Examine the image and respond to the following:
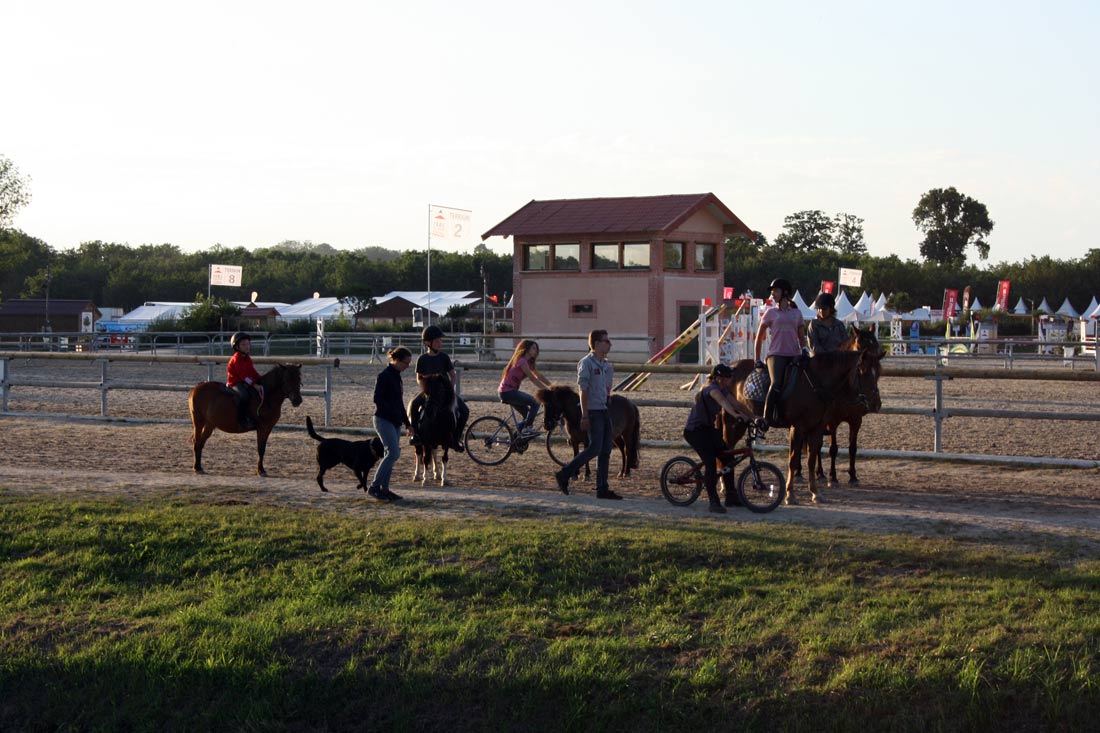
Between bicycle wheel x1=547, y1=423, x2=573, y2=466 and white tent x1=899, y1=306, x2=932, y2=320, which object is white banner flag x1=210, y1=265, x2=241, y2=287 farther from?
bicycle wheel x1=547, y1=423, x2=573, y2=466

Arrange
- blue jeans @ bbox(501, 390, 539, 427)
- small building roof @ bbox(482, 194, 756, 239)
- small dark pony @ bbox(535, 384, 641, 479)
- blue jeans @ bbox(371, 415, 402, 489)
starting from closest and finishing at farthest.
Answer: blue jeans @ bbox(371, 415, 402, 489) < small dark pony @ bbox(535, 384, 641, 479) < blue jeans @ bbox(501, 390, 539, 427) < small building roof @ bbox(482, 194, 756, 239)

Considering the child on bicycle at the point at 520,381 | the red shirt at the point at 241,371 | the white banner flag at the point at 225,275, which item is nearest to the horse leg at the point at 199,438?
the red shirt at the point at 241,371

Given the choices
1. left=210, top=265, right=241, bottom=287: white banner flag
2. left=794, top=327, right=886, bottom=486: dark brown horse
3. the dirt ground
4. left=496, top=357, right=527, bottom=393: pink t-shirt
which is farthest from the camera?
left=210, top=265, right=241, bottom=287: white banner flag

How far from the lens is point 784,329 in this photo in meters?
10.7

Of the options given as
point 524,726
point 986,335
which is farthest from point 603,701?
point 986,335

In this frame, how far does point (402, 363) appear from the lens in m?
10.7

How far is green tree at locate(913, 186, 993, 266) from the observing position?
109 m

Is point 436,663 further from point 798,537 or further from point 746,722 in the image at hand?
point 798,537

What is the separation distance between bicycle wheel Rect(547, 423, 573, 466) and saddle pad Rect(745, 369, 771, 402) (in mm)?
2975

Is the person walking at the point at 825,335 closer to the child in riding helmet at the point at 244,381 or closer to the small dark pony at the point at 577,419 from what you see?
the small dark pony at the point at 577,419

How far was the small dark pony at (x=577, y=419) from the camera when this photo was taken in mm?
12070

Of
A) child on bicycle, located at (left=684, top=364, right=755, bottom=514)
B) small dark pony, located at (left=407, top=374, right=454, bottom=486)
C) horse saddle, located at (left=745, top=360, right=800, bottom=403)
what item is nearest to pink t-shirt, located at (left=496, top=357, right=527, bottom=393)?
small dark pony, located at (left=407, top=374, right=454, bottom=486)

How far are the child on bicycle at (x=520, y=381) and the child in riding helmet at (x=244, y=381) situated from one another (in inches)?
111

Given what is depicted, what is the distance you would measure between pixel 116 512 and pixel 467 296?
74375 mm
